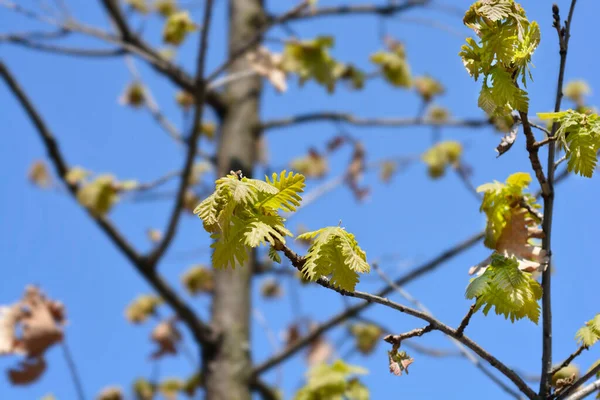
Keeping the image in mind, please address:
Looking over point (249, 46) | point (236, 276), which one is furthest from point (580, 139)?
point (236, 276)

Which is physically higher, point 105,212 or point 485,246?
point 105,212

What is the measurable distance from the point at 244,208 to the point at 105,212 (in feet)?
7.14

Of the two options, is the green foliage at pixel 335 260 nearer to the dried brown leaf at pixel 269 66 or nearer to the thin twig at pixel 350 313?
the thin twig at pixel 350 313

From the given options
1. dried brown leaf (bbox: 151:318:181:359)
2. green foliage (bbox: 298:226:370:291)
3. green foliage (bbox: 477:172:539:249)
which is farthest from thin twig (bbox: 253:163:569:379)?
green foliage (bbox: 298:226:370:291)

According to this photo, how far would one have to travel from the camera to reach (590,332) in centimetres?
96

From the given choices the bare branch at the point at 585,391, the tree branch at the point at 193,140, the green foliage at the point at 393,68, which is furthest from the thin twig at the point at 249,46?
the bare branch at the point at 585,391

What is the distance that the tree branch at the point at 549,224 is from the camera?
0.97 m

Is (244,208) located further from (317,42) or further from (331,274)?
(317,42)

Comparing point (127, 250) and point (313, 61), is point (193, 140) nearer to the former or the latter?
point (127, 250)

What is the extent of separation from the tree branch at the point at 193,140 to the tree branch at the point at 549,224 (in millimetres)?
1514

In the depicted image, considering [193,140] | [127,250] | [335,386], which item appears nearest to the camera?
Result: [335,386]

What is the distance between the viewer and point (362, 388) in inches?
80.5

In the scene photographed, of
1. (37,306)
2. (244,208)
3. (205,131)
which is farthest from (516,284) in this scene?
(205,131)

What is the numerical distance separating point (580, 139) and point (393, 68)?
8.16ft
